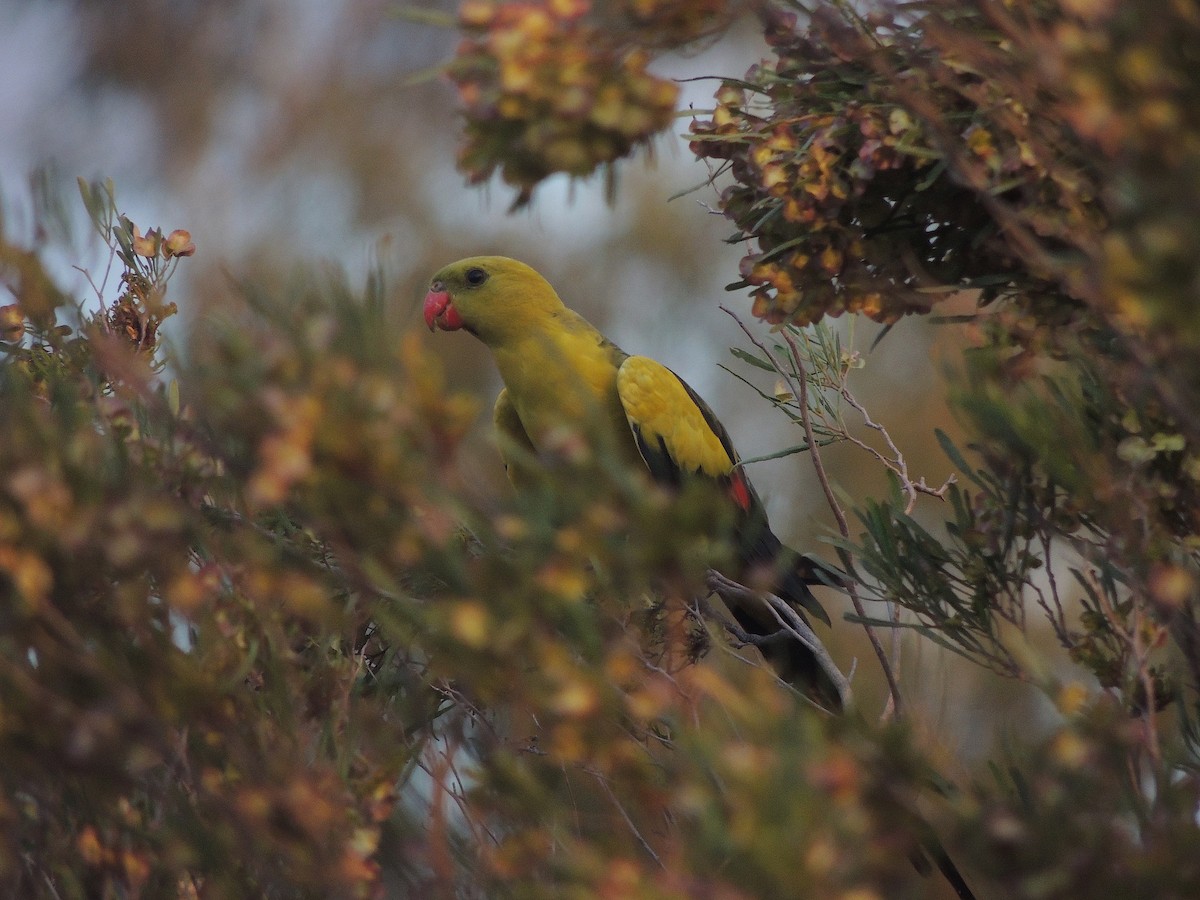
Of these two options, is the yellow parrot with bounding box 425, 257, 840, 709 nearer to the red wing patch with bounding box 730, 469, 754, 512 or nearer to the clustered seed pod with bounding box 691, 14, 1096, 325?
the red wing patch with bounding box 730, 469, 754, 512

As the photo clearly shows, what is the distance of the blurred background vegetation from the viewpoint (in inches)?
28.8

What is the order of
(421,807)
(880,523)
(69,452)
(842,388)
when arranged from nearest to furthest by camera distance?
(69,452) → (421,807) → (880,523) → (842,388)

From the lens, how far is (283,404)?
0.74 metres

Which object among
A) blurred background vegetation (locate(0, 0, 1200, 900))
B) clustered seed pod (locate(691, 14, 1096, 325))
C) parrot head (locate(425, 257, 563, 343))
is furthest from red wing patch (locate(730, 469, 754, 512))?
clustered seed pod (locate(691, 14, 1096, 325))

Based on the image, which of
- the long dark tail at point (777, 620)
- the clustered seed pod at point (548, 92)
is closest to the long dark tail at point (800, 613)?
the long dark tail at point (777, 620)

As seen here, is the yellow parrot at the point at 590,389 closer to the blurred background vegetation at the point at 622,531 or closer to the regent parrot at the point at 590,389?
the regent parrot at the point at 590,389

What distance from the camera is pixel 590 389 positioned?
2250 mm

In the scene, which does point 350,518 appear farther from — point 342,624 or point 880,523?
point 880,523

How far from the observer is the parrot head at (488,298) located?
102 inches

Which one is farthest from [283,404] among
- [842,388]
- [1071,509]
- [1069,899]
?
[842,388]

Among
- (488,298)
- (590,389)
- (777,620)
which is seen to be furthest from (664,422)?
(777,620)

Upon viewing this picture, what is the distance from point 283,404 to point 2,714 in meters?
0.32

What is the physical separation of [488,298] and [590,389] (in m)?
0.47

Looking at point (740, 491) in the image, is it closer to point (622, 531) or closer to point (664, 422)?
point (664, 422)
